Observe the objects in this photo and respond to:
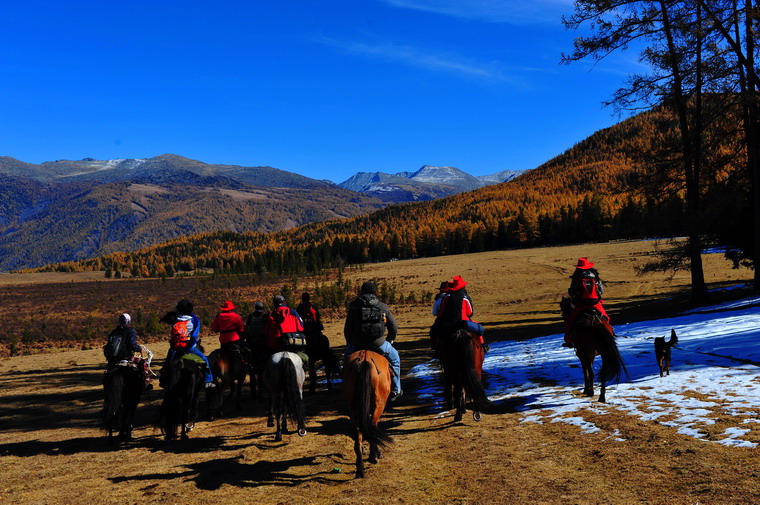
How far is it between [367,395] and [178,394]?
4.56 metres

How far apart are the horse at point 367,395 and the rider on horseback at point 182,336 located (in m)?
4.02

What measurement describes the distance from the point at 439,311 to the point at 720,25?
15258 millimetres

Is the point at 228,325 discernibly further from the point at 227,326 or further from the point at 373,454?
the point at 373,454

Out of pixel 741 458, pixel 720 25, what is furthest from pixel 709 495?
pixel 720 25

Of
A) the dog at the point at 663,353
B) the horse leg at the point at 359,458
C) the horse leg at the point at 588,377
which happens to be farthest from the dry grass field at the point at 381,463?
the dog at the point at 663,353

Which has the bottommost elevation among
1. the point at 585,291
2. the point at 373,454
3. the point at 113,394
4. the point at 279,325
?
the point at 373,454

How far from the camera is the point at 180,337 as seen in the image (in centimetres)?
1017

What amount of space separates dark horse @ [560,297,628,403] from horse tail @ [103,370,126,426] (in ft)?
30.1

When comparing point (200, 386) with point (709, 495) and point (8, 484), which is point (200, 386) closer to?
point (8, 484)

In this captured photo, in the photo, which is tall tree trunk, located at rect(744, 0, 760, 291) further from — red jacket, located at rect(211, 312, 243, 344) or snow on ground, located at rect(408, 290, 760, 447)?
red jacket, located at rect(211, 312, 243, 344)

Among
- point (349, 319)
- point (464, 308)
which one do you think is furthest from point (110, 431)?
point (464, 308)

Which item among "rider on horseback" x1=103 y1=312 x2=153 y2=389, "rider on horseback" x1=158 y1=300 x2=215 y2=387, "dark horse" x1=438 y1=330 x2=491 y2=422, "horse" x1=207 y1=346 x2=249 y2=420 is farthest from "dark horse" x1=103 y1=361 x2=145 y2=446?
"dark horse" x1=438 y1=330 x2=491 y2=422

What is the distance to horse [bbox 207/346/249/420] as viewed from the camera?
39.9 ft

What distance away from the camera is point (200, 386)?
1050 cm
